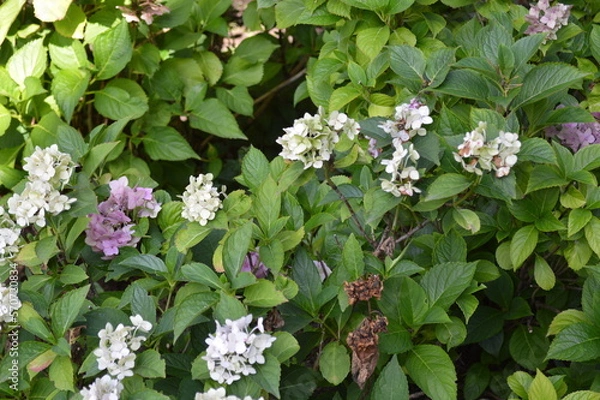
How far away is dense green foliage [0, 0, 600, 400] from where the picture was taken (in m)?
1.41

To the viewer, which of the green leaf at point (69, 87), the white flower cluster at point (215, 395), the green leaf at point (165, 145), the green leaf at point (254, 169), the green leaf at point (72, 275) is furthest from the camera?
the green leaf at point (165, 145)

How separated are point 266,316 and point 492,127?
53 centimetres

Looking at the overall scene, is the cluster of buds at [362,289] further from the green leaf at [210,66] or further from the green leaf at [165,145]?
the green leaf at [210,66]

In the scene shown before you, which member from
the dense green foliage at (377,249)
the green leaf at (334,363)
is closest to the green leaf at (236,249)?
the dense green foliage at (377,249)

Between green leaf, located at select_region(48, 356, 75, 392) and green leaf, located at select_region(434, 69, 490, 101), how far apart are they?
90 centimetres

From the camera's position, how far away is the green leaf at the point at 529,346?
5.88 ft

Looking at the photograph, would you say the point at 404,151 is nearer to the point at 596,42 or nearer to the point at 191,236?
the point at 191,236

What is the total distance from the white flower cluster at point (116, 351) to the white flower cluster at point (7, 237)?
0.39 m

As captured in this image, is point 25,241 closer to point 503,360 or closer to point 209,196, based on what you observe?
point 209,196

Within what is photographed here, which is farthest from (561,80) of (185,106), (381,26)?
(185,106)

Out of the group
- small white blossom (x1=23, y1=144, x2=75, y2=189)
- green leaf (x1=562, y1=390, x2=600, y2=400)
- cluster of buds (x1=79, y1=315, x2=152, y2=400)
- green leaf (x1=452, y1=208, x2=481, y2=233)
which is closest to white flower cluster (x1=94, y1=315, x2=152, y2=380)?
cluster of buds (x1=79, y1=315, x2=152, y2=400)

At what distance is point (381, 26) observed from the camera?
6.81 ft

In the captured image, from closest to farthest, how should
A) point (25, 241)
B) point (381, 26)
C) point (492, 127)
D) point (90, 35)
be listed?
point (492, 127) < point (25, 241) < point (381, 26) < point (90, 35)

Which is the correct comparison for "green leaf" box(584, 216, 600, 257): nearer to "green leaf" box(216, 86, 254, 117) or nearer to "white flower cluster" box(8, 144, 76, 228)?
"white flower cluster" box(8, 144, 76, 228)
